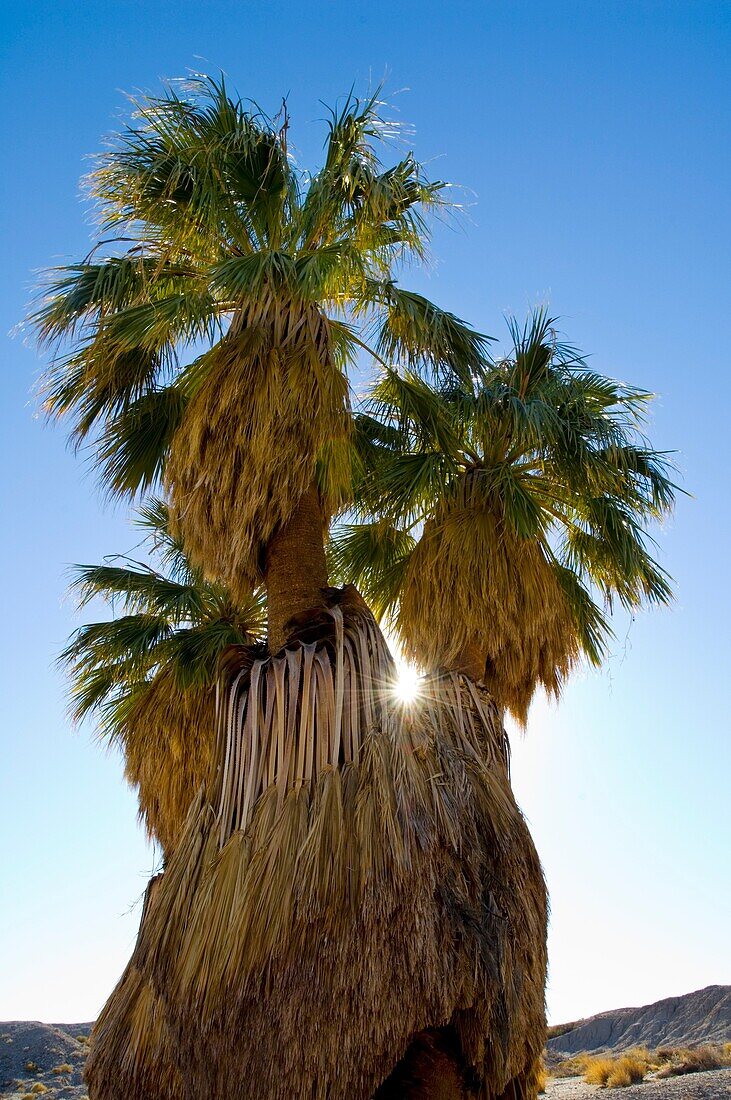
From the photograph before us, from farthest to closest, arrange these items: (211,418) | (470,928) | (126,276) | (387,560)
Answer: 1. (387,560)
2. (126,276)
3. (211,418)
4. (470,928)

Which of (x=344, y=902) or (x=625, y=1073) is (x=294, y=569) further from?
(x=625, y=1073)

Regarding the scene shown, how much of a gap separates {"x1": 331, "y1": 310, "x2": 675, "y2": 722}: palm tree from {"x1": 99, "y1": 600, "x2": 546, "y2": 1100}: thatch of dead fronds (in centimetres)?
140

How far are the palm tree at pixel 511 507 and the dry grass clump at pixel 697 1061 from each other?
1023 cm

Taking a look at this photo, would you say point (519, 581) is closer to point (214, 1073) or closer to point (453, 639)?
point (453, 639)

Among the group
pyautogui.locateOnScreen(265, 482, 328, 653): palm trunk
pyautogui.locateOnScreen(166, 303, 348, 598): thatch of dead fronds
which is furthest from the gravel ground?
pyautogui.locateOnScreen(166, 303, 348, 598): thatch of dead fronds

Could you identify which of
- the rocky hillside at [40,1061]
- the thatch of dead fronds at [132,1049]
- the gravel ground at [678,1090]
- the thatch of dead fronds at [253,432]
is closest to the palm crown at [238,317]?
the thatch of dead fronds at [253,432]

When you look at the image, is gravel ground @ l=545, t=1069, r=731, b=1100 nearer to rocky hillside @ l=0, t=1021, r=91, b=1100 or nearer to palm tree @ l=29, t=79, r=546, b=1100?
palm tree @ l=29, t=79, r=546, b=1100

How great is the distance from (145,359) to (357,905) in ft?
18.5

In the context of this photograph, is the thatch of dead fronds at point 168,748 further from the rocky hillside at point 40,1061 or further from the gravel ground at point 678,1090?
the rocky hillside at point 40,1061

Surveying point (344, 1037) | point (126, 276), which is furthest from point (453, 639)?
point (126, 276)

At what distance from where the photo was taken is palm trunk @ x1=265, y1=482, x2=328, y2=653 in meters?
9.23

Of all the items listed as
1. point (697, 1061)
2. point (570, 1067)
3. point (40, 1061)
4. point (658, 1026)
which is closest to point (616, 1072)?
point (697, 1061)

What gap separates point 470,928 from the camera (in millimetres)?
6980

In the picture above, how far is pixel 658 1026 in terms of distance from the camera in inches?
988
